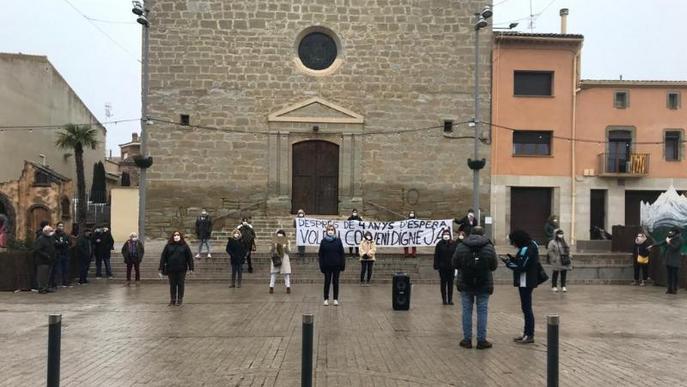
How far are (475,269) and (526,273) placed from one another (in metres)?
1.10

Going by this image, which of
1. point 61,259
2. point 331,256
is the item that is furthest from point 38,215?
point 331,256

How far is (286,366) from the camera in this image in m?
7.90

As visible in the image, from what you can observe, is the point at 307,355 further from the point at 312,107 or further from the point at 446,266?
the point at 312,107

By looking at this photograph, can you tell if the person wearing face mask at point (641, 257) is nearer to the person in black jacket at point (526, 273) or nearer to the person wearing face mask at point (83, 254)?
the person in black jacket at point (526, 273)

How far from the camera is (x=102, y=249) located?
19.8m

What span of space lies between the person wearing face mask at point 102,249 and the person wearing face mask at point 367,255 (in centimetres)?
791

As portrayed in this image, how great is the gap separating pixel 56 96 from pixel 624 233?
33.6 m

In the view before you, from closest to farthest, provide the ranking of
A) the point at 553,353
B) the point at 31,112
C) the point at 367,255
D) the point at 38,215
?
the point at 553,353, the point at 367,255, the point at 38,215, the point at 31,112

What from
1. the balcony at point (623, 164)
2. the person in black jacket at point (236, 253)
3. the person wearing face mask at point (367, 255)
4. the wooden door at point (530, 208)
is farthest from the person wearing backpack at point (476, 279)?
the balcony at point (623, 164)

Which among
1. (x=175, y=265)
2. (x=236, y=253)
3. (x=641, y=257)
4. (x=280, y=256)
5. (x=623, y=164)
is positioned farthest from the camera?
(x=623, y=164)

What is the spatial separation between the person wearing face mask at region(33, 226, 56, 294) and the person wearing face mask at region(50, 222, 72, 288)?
351 millimetres

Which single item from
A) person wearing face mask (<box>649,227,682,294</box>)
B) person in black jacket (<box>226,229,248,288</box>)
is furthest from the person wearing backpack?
person wearing face mask (<box>649,227,682,294</box>)

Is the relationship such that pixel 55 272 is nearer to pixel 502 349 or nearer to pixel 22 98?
pixel 502 349

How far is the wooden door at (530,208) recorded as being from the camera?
29938mm
